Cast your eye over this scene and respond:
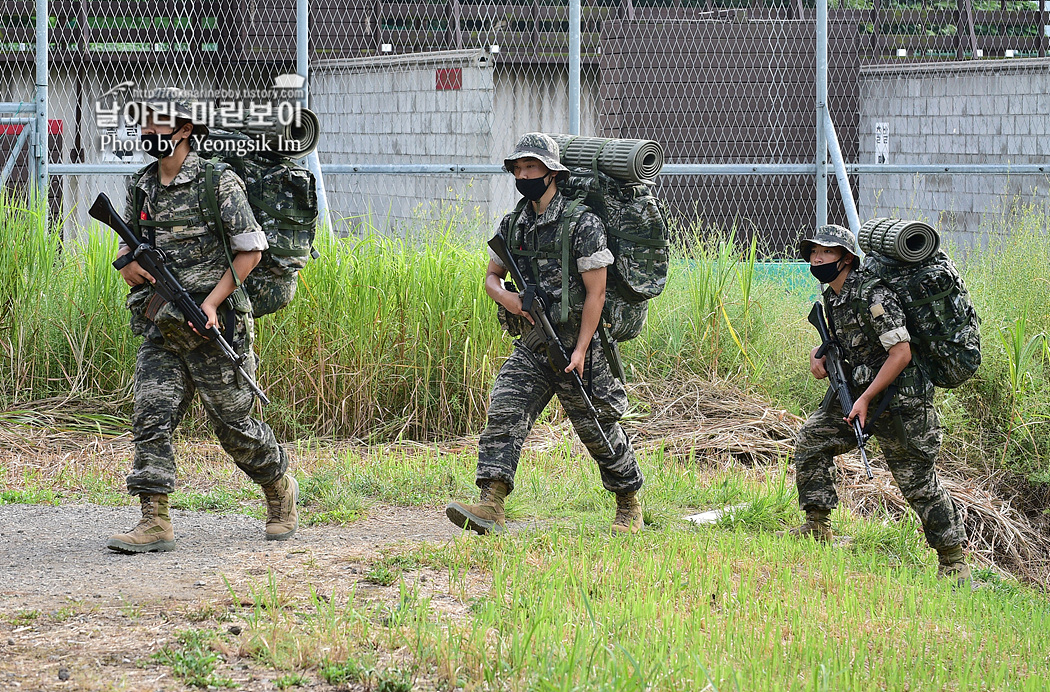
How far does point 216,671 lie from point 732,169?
18.1ft

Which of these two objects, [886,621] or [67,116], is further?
[67,116]

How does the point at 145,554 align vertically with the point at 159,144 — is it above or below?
below

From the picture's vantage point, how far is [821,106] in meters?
8.06

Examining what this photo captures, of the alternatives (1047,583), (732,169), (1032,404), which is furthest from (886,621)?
(732,169)

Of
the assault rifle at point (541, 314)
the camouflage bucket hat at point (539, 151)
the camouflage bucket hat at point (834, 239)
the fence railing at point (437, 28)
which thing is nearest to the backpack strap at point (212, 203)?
the assault rifle at point (541, 314)

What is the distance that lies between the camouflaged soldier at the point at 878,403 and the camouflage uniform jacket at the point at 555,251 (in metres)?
0.98

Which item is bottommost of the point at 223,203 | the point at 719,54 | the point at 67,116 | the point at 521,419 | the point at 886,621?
the point at 886,621

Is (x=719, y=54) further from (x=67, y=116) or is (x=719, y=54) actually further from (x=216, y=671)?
(x=216, y=671)

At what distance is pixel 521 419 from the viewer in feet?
16.5

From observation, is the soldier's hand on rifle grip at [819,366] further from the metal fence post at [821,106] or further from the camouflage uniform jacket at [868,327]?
the metal fence post at [821,106]

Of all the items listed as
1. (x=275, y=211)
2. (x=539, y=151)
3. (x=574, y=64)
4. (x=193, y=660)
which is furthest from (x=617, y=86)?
(x=193, y=660)

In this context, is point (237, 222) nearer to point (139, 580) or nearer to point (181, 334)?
point (181, 334)

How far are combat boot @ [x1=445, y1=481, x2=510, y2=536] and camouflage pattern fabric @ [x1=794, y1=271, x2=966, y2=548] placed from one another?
1423 mm

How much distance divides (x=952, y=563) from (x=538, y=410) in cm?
202
